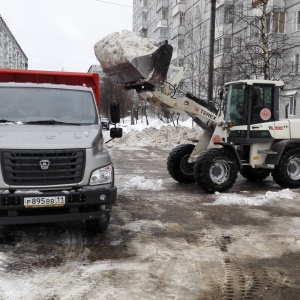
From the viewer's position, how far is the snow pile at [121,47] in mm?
8734

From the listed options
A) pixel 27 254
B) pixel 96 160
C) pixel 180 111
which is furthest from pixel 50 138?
pixel 180 111

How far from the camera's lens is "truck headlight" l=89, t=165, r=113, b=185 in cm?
569

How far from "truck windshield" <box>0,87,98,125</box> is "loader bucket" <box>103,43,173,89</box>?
1.95 meters

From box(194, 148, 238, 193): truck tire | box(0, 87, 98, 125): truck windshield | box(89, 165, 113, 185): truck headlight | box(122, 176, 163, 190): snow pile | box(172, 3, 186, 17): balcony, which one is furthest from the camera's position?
box(172, 3, 186, 17): balcony

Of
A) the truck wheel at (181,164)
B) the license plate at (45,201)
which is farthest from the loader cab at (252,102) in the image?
→ the license plate at (45,201)

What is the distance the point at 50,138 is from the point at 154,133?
67.8 feet

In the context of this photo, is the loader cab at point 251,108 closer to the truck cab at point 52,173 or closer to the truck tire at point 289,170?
the truck tire at point 289,170

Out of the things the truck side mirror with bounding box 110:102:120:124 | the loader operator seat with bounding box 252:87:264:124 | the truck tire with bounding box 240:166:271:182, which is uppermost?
the loader operator seat with bounding box 252:87:264:124

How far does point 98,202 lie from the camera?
5641mm

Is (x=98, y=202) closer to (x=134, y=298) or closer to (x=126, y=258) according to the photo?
(x=126, y=258)

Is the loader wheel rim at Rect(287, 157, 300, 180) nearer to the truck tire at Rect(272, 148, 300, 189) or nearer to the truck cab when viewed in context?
the truck tire at Rect(272, 148, 300, 189)

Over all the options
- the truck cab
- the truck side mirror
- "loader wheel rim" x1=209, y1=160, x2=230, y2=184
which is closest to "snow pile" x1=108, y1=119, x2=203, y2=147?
"loader wheel rim" x1=209, y1=160, x2=230, y2=184

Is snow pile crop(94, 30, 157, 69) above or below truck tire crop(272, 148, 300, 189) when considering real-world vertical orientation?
above

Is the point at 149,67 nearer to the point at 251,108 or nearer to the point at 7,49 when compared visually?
the point at 251,108
